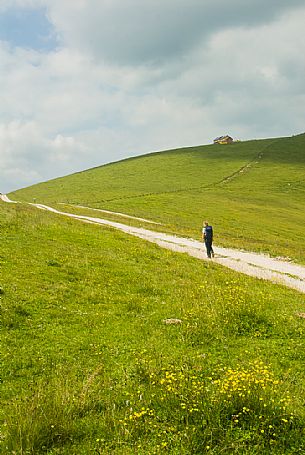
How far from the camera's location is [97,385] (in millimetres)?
9266

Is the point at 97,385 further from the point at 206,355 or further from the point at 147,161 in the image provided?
the point at 147,161

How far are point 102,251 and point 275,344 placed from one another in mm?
15608

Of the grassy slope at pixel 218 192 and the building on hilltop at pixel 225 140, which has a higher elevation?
the building on hilltop at pixel 225 140

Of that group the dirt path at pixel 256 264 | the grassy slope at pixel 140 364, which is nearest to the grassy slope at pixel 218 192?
the dirt path at pixel 256 264

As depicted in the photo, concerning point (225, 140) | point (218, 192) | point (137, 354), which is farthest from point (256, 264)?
point (225, 140)

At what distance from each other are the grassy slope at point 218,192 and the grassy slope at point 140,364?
25392 mm

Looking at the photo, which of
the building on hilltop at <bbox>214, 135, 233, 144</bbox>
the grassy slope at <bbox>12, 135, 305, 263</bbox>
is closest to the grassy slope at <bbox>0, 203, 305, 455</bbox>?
the grassy slope at <bbox>12, 135, 305, 263</bbox>

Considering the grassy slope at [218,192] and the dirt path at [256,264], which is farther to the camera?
the grassy slope at [218,192]

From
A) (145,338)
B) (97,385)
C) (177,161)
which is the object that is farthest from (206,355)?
(177,161)

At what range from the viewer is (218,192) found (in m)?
98.8

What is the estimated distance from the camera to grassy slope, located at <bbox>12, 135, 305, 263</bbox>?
58484 mm

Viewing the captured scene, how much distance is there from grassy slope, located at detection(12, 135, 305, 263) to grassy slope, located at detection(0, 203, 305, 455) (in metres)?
25.4

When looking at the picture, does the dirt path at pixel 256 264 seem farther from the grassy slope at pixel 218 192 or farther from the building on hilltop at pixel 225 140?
the building on hilltop at pixel 225 140

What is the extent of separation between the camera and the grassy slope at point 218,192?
5848 cm
